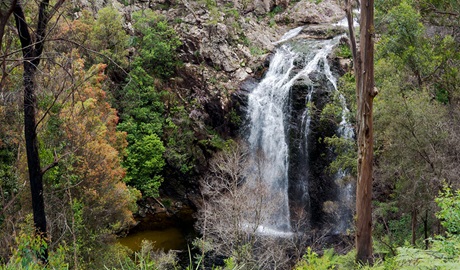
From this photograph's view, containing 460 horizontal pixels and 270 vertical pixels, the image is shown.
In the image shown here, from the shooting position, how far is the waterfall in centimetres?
1959

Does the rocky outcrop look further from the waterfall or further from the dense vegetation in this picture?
the dense vegetation

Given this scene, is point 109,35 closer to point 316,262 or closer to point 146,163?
point 146,163

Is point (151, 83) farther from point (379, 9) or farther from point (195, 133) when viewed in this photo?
point (379, 9)

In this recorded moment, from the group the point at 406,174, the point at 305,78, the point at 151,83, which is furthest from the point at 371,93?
the point at 151,83

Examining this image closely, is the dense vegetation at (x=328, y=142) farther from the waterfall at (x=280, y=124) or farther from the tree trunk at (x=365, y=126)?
the waterfall at (x=280, y=124)

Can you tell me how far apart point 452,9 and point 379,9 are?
2424 millimetres

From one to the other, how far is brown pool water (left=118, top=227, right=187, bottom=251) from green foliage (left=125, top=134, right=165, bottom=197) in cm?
199

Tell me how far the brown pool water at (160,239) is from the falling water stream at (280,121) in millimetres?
4398

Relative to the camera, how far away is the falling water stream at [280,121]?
19469 mm

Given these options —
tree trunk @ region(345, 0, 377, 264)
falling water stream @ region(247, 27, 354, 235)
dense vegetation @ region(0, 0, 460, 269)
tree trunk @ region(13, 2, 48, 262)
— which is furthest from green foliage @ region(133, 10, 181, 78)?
tree trunk @ region(345, 0, 377, 264)

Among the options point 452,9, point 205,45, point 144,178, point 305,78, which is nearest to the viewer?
point 452,9

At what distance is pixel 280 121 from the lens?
20.8m

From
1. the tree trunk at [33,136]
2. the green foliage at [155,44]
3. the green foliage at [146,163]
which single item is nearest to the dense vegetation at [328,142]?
Result: the tree trunk at [33,136]

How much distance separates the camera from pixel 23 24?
587 cm
